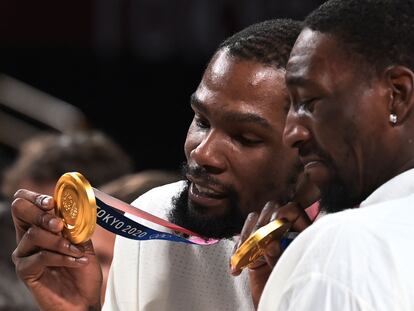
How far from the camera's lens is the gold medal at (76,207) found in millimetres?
1930

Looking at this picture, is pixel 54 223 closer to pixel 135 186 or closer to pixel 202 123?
pixel 202 123

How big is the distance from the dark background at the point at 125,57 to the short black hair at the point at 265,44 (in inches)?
180

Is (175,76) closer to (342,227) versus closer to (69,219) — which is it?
(69,219)

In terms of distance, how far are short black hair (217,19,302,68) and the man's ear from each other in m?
0.67

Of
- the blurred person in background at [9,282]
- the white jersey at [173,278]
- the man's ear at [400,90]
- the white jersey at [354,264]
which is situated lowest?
the blurred person in background at [9,282]

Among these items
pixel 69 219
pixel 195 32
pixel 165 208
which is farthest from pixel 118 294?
pixel 195 32

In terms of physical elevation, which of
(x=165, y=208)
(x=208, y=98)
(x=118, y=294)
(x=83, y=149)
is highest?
(x=208, y=98)

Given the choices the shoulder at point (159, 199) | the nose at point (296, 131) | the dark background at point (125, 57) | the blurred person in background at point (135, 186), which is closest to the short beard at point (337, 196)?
A: the nose at point (296, 131)

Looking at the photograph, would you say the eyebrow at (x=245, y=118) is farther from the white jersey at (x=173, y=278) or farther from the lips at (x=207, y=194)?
the white jersey at (x=173, y=278)

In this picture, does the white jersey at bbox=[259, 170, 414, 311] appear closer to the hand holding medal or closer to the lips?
the hand holding medal

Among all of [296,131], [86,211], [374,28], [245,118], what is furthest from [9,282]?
[374,28]

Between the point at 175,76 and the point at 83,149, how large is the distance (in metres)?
2.83

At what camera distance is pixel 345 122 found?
62.7 inches

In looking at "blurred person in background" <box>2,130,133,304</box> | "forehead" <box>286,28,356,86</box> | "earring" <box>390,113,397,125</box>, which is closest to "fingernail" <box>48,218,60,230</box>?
"forehead" <box>286,28,356,86</box>
